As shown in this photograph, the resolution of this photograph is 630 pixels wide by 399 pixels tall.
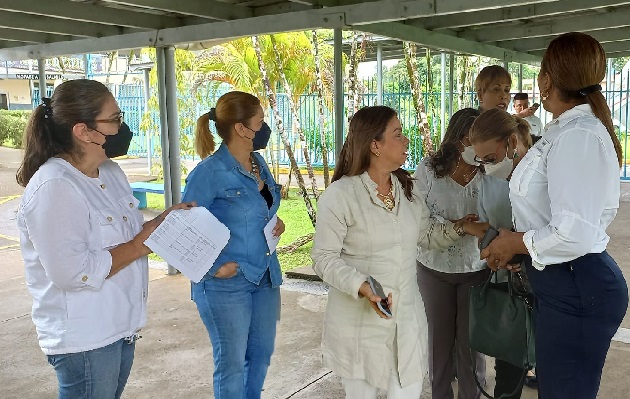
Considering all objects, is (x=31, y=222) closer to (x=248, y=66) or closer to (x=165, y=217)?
(x=165, y=217)

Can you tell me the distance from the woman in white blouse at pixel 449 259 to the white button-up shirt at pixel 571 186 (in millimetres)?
878

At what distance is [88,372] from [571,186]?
1730 millimetres

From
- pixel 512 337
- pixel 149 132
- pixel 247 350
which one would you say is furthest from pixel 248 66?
pixel 512 337

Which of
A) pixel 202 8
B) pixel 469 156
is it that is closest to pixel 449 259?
pixel 469 156

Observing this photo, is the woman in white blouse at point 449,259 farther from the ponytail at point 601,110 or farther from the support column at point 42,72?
the support column at point 42,72

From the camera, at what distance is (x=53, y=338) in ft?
6.73

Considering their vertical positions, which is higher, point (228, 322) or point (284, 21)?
point (284, 21)

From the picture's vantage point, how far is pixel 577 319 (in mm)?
2064

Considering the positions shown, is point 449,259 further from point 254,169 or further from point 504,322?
point 254,169

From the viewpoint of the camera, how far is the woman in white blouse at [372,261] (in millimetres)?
2465

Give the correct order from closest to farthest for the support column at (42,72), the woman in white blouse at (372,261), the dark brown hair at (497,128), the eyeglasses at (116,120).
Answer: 1. the eyeglasses at (116,120)
2. the woman in white blouse at (372,261)
3. the dark brown hair at (497,128)
4. the support column at (42,72)

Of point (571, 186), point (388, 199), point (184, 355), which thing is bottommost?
point (184, 355)

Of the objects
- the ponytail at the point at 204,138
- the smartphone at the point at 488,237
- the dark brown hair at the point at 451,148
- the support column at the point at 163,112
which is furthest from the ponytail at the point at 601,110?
the support column at the point at 163,112


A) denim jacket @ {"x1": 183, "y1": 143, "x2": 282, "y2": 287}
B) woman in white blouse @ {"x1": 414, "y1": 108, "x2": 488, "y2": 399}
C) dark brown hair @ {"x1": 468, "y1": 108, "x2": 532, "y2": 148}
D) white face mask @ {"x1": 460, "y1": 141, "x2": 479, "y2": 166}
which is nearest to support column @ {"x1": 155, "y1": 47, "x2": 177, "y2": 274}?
denim jacket @ {"x1": 183, "y1": 143, "x2": 282, "y2": 287}
